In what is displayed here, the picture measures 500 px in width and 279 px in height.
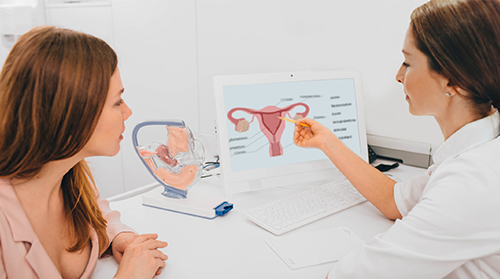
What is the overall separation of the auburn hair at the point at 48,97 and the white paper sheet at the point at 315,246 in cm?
53

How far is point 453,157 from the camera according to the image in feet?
2.34

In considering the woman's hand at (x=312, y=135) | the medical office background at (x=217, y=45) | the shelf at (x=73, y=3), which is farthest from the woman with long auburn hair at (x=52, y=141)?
the shelf at (x=73, y=3)

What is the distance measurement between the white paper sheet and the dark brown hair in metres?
0.46

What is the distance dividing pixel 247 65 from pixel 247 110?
833 millimetres

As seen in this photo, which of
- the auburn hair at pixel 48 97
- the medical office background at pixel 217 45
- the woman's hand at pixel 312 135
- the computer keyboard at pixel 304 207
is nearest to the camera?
the auburn hair at pixel 48 97

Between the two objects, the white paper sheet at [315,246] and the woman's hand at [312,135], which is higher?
the woman's hand at [312,135]

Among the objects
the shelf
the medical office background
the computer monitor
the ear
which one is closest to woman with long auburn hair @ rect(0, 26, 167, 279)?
the computer monitor

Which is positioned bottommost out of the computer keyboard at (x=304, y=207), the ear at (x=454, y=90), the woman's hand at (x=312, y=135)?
the computer keyboard at (x=304, y=207)

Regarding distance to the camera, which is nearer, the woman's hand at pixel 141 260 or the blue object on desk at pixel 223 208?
the woman's hand at pixel 141 260

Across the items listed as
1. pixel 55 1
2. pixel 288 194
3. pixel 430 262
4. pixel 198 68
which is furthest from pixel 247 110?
pixel 55 1

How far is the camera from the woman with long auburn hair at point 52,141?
1.96ft

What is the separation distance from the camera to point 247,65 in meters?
1.97

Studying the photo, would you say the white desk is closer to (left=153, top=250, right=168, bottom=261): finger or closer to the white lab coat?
(left=153, top=250, right=168, bottom=261): finger

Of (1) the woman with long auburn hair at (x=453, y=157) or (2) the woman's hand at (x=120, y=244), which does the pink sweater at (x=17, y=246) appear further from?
(1) the woman with long auburn hair at (x=453, y=157)
